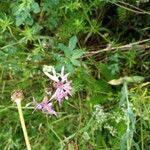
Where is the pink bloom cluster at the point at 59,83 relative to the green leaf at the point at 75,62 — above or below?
below

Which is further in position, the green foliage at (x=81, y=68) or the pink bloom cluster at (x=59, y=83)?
the green foliage at (x=81, y=68)

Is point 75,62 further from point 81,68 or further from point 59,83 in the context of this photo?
point 81,68

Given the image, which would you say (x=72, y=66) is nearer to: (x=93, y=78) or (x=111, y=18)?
(x=93, y=78)

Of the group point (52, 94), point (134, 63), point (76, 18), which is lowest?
point (52, 94)

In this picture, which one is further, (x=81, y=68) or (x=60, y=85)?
(x=81, y=68)

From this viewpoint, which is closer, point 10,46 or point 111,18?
point 10,46

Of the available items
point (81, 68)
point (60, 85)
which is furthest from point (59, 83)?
point (81, 68)

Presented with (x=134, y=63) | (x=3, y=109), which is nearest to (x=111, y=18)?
(x=134, y=63)

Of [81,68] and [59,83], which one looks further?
[81,68]
